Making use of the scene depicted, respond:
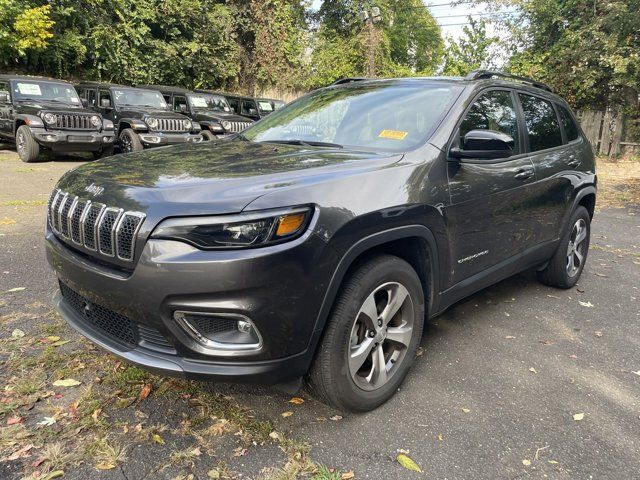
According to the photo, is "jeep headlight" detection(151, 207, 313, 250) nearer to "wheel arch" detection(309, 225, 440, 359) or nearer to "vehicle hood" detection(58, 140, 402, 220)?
"vehicle hood" detection(58, 140, 402, 220)

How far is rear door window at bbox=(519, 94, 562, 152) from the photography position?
3941 mm

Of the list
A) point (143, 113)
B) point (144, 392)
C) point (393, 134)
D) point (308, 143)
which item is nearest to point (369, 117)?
point (393, 134)

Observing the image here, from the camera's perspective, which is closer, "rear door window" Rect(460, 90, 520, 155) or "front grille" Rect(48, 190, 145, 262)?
"front grille" Rect(48, 190, 145, 262)

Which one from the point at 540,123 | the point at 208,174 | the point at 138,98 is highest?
the point at 138,98

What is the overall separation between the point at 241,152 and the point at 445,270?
1.40 m

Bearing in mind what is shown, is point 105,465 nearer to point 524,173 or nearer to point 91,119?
point 524,173

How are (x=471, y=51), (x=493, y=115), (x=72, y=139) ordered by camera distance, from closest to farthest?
1. (x=493, y=115)
2. (x=72, y=139)
3. (x=471, y=51)

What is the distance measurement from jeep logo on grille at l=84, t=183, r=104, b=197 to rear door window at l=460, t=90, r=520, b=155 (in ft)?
6.67

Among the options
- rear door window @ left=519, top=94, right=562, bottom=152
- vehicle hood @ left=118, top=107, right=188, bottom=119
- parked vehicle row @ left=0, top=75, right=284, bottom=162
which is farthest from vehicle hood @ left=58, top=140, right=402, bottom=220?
vehicle hood @ left=118, top=107, right=188, bottom=119

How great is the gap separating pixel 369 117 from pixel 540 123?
169 cm

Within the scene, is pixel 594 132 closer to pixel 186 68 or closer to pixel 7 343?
pixel 186 68

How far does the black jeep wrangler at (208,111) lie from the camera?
13.2m

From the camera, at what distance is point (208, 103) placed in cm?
1466

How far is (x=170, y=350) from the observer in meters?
2.19
